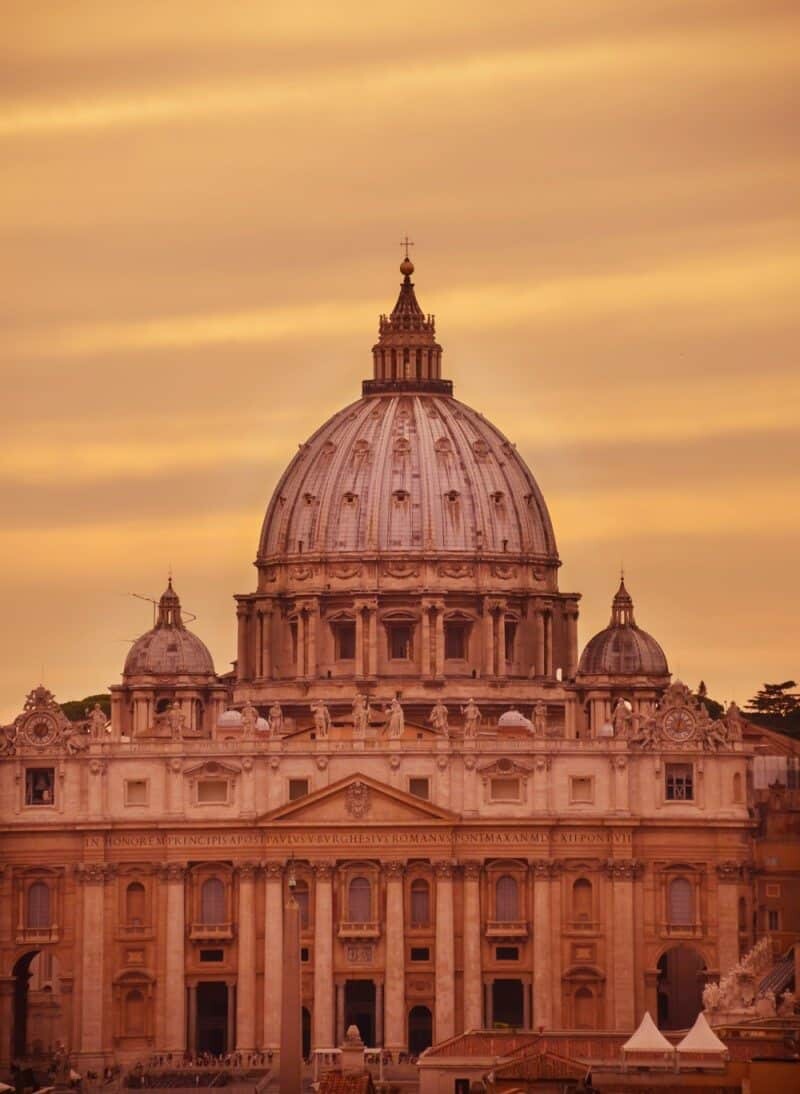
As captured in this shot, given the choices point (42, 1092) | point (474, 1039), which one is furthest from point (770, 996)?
point (42, 1092)

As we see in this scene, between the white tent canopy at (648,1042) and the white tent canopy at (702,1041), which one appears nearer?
the white tent canopy at (702,1041)

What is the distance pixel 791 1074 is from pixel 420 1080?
155ft

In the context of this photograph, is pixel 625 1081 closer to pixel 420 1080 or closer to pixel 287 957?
pixel 287 957

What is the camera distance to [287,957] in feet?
584

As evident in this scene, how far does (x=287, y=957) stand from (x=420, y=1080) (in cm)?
2208

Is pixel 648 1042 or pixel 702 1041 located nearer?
pixel 702 1041

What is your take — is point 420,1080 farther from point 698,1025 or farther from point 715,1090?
point 715,1090

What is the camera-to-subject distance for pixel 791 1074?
502 ft

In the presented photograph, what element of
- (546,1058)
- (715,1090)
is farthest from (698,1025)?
(715,1090)

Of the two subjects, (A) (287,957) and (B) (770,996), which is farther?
(B) (770,996)

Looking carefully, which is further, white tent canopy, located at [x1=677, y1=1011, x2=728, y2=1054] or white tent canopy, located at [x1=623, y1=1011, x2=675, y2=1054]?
white tent canopy, located at [x1=623, y1=1011, x2=675, y2=1054]

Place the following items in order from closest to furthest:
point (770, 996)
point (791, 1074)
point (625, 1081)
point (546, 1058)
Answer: point (791, 1074) → point (625, 1081) → point (546, 1058) → point (770, 996)

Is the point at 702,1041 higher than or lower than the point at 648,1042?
lower

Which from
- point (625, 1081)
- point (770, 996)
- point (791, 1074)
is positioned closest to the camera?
point (791, 1074)
